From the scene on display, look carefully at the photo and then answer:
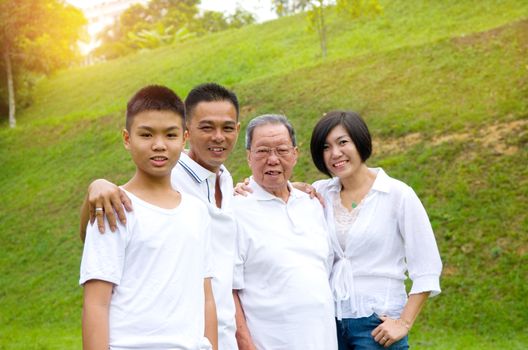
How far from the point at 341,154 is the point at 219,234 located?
81 cm

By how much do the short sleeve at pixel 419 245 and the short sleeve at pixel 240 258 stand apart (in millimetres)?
795

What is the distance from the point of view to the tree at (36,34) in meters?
22.3

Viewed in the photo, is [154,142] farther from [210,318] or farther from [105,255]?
[210,318]

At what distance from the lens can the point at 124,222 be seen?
241 cm

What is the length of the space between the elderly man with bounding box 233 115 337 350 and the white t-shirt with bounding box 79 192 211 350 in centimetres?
70

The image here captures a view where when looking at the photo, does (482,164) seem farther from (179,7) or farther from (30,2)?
(179,7)

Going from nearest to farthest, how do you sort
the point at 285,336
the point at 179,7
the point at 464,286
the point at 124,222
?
the point at 124,222 < the point at 285,336 < the point at 464,286 < the point at 179,7

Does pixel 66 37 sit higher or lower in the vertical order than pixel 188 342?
higher

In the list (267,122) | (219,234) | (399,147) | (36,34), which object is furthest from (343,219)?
(36,34)

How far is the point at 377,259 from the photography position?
3.35m

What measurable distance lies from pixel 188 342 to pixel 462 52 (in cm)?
1269

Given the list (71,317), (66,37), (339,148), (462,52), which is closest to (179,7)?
(66,37)

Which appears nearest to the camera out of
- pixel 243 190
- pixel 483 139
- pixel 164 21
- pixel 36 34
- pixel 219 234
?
pixel 219 234

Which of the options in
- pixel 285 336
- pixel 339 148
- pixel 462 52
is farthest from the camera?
pixel 462 52
